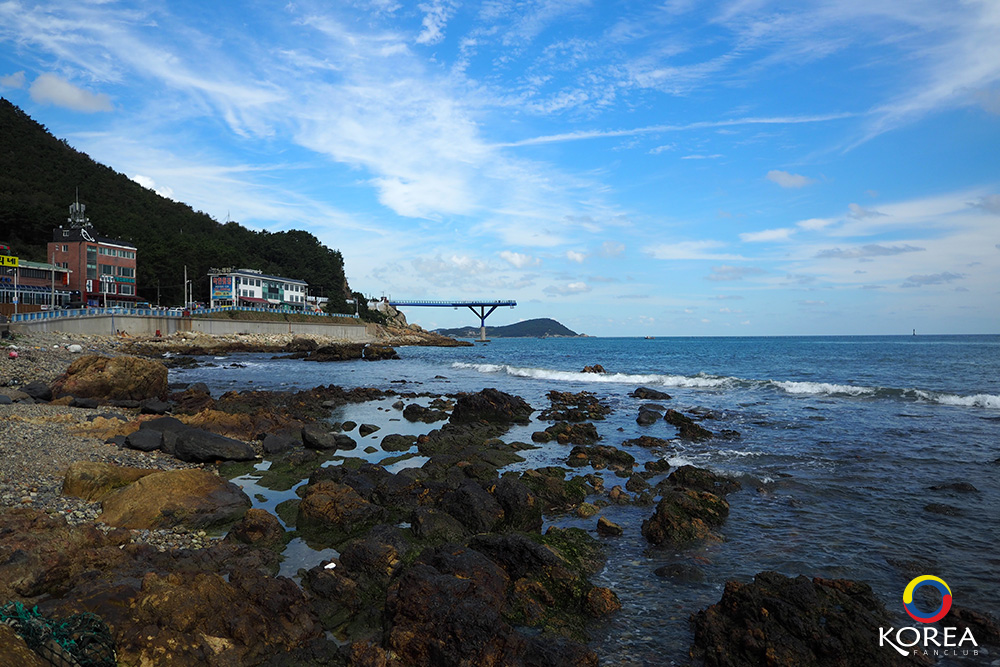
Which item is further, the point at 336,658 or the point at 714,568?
the point at 714,568

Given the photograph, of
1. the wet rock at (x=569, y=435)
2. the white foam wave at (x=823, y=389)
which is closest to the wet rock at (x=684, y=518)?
the wet rock at (x=569, y=435)

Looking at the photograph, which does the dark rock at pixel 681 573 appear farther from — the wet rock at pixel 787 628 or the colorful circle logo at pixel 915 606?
the colorful circle logo at pixel 915 606

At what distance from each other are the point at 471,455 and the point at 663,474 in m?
5.89

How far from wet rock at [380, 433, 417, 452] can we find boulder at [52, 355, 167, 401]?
1381 cm

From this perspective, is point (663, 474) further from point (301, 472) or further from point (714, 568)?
point (301, 472)

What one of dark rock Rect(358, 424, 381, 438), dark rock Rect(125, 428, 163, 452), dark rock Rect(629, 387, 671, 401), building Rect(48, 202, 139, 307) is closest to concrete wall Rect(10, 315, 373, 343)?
building Rect(48, 202, 139, 307)

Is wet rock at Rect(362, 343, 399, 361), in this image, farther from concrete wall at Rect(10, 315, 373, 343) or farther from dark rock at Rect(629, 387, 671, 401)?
dark rock at Rect(629, 387, 671, 401)

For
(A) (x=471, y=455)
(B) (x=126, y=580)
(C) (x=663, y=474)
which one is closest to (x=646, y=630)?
(B) (x=126, y=580)

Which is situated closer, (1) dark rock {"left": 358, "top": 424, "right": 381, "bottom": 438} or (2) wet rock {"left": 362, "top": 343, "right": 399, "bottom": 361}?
(1) dark rock {"left": 358, "top": 424, "right": 381, "bottom": 438}

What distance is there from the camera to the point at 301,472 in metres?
14.4

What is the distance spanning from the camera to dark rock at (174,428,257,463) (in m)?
14.8

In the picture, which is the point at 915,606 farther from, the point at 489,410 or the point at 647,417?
the point at 489,410

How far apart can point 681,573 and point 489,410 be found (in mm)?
15827

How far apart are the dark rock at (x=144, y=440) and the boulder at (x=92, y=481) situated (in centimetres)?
393
